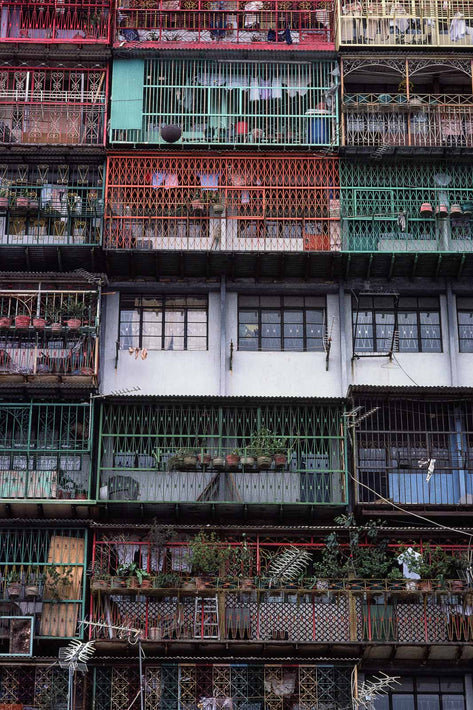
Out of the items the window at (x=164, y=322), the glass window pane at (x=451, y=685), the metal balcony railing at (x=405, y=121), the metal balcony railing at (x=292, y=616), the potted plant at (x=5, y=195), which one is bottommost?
the glass window pane at (x=451, y=685)

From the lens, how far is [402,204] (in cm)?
3325

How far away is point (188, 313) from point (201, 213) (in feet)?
8.55

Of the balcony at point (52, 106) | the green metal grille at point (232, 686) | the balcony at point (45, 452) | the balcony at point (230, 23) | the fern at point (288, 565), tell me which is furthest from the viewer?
the balcony at point (230, 23)

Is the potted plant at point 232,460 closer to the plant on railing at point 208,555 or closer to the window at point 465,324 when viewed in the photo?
the plant on railing at point 208,555

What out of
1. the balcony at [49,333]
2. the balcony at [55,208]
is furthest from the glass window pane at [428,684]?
the balcony at [55,208]

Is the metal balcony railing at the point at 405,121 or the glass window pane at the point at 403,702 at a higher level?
the metal balcony railing at the point at 405,121

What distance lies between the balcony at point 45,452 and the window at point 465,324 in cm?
978

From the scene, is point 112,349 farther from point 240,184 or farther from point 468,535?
point 468,535

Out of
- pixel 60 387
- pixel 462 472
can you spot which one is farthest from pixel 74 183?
pixel 462 472

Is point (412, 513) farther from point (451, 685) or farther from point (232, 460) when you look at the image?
point (232, 460)

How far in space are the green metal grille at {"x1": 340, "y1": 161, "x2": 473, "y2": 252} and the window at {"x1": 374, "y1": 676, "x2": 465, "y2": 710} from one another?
1071 centimetres

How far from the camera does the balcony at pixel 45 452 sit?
3009 cm

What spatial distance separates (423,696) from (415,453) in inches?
222

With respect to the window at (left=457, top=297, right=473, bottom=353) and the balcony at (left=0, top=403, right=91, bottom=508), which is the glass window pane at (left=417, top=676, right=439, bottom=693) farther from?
the balcony at (left=0, top=403, right=91, bottom=508)
